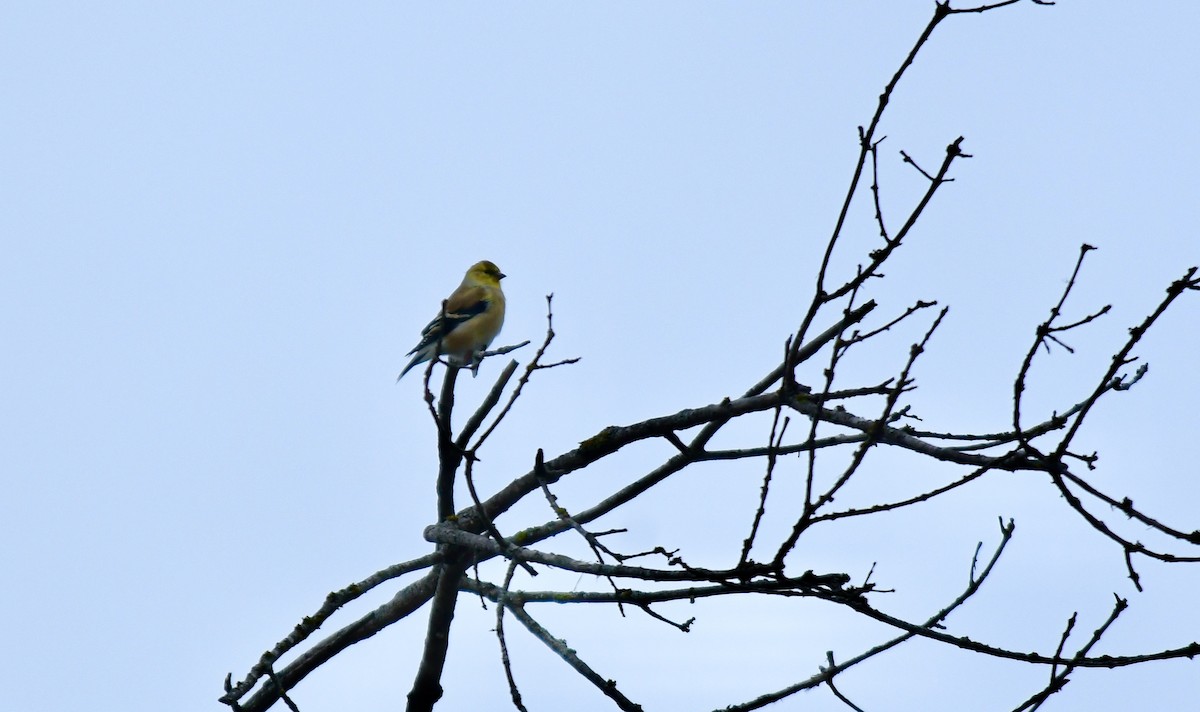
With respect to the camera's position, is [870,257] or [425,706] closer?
[870,257]

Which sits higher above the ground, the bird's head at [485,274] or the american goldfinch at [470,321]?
the bird's head at [485,274]

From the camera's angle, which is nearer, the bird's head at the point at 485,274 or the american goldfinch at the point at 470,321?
the american goldfinch at the point at 470,321

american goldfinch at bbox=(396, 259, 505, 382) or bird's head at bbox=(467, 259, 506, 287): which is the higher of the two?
bird's head at bbox=(467, 259, 506, 287)

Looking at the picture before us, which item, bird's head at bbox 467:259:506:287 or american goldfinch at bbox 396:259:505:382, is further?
bird's head at bbox 467:259:506:287

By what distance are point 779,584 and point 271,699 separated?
3391mm

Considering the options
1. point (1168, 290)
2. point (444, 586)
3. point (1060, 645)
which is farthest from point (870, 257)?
point (444, 586)

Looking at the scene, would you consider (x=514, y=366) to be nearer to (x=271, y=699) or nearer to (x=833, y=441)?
(x=833, y=441)

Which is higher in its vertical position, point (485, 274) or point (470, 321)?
point (485, 274)

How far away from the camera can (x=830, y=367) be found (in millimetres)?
2826

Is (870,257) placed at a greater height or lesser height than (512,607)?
greater

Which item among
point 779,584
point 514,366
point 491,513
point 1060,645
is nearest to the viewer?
point 779,584

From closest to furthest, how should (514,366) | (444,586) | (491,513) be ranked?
(514,366) → (444,586) → (491,513)

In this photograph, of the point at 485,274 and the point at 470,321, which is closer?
the point at 470,321

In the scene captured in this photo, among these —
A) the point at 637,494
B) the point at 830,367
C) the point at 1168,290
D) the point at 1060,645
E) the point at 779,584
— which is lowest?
the point at 779,584
